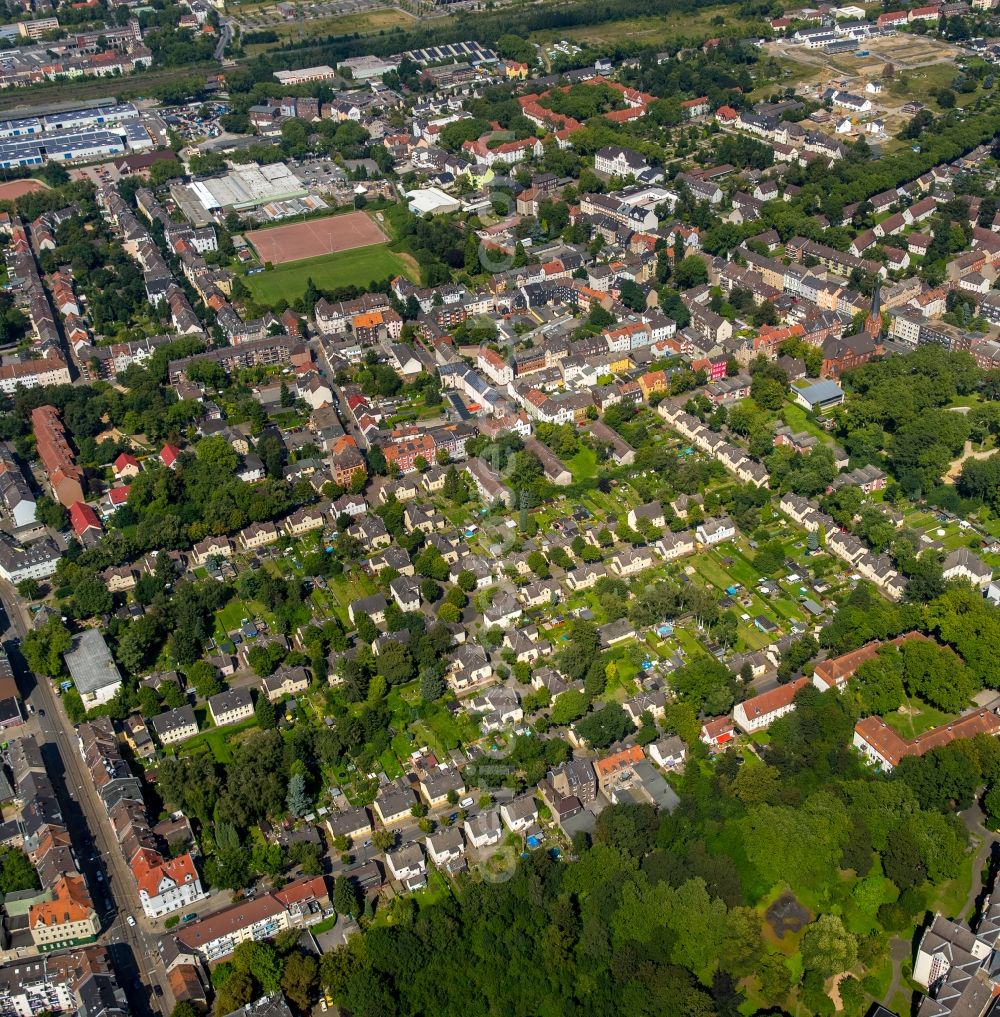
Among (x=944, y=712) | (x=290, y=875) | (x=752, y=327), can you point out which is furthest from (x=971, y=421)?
(x=290, y=875)

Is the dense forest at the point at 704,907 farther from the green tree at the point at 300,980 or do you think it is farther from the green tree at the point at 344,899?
the green tree at the point at 344,899

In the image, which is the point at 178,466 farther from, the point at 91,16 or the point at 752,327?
the point at 91,16

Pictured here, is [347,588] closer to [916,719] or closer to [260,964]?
[260,964]

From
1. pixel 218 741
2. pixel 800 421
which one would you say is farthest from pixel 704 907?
pixel 800 421

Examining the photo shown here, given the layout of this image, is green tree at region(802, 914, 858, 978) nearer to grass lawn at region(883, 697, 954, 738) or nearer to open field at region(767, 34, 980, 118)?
grass lawn at region(883, 697, 954, 738)

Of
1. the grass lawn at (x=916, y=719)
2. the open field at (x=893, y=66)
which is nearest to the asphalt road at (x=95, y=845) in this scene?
the grass lawn at (x=916, y=719)

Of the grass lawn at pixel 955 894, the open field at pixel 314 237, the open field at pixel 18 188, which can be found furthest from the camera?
the open field at pixel 18 188

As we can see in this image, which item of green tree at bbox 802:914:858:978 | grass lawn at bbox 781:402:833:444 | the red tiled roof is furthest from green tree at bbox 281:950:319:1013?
grass lawn at bbox 781:402:833:444

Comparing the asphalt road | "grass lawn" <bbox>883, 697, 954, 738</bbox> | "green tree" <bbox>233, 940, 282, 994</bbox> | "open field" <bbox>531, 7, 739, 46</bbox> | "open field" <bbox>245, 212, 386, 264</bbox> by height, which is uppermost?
"open field" <bbox>531, 7, 739, 46</bbox>
